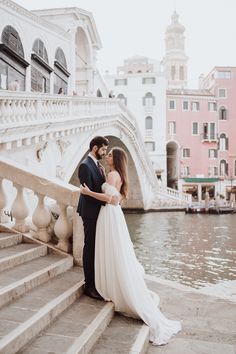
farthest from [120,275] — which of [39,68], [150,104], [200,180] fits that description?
[200,180]

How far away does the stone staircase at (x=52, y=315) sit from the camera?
2770 mm

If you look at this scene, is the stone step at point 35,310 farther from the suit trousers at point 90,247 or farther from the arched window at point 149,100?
the arched window at point 149,100

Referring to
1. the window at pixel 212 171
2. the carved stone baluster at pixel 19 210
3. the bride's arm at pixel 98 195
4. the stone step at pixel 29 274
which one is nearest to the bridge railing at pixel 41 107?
the carved stone baluster at pixel 19 210

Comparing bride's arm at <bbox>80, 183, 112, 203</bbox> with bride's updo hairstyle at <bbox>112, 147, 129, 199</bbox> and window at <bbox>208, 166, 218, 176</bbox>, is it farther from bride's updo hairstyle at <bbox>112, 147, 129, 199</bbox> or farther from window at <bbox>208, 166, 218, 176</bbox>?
window at <bbox>208, 166, 218, 176</bbox>

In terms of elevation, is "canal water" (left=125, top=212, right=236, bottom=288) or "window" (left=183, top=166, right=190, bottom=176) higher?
"window" (left=183, top=166, right=190, bottom=176)

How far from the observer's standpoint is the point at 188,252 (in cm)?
1179

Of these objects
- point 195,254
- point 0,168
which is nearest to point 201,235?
point 195,254

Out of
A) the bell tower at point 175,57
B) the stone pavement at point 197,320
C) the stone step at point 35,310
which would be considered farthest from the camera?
the bell tower at point 175,57

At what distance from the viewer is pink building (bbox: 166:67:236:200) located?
39.0 meters

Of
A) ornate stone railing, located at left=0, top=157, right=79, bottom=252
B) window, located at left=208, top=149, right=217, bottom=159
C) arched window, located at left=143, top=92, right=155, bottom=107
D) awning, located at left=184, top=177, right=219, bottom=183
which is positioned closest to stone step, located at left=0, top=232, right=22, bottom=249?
ornate stone railing, located at left=0, top=157, right=79, bottom=252

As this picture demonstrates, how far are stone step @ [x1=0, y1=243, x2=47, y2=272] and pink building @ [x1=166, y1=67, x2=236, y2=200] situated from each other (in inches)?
1379

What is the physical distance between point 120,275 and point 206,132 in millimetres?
36950

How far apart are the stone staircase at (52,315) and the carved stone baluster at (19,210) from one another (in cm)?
43

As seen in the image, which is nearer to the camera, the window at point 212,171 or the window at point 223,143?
the window at point 212,171
